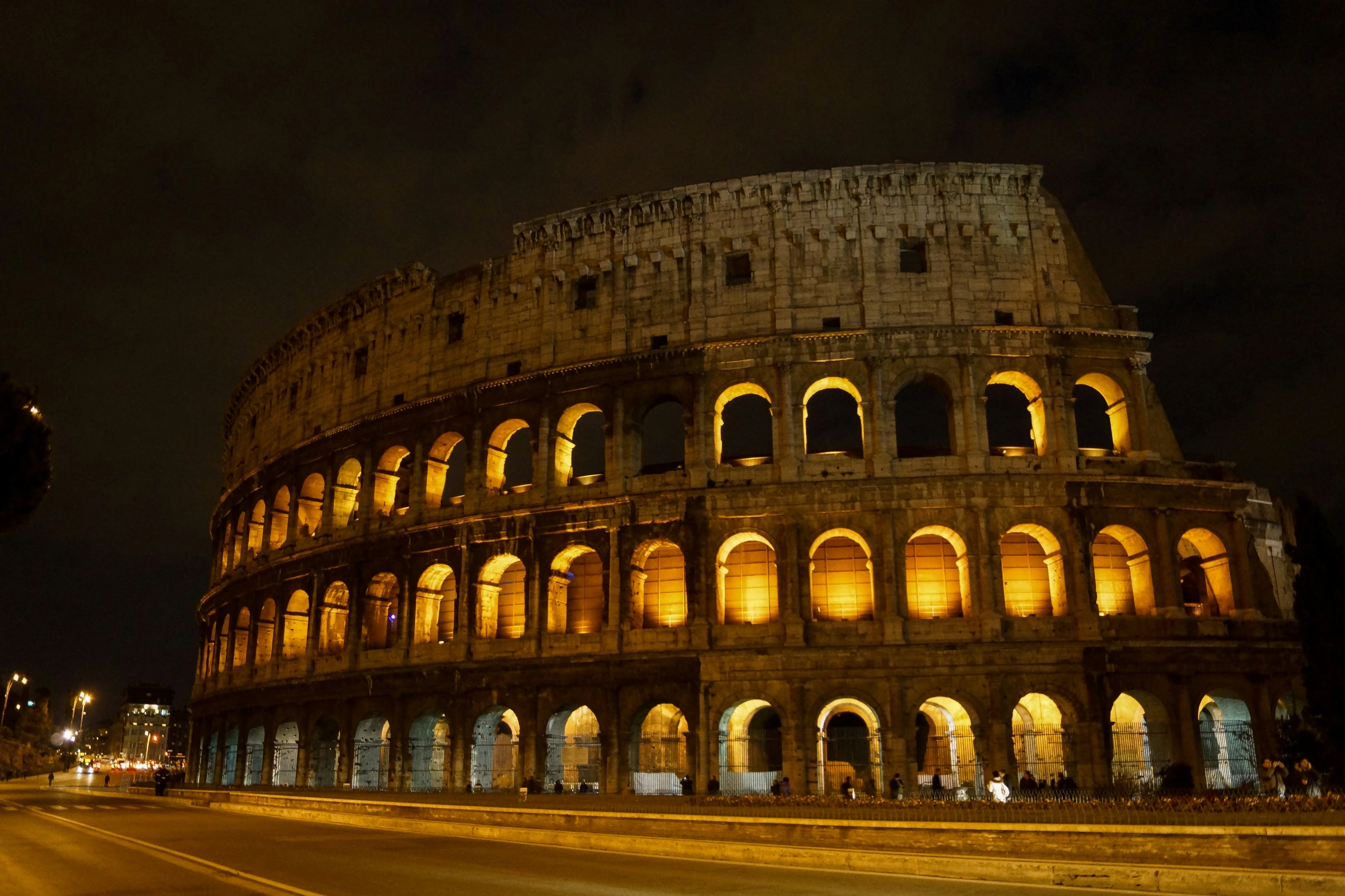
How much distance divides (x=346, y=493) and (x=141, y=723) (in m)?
160

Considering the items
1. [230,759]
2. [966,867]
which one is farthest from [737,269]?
[230,759]

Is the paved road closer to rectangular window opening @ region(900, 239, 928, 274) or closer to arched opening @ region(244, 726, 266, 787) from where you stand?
arched opening @ region(244, 726, 266, 787)

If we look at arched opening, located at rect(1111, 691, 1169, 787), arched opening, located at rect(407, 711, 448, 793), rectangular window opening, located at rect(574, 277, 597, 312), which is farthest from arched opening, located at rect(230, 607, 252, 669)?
arched opening, located at rect(1111, 691, 1169, 787)

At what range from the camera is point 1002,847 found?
11.8 metres

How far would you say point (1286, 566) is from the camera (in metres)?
27.2

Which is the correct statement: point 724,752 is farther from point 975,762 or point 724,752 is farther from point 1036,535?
point 1036,535

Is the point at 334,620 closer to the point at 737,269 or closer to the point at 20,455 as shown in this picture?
the point at 20,455

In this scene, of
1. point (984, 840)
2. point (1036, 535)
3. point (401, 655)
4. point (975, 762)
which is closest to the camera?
point (984, 840)

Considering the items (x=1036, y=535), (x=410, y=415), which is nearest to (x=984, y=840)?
(x=1036, y=535)

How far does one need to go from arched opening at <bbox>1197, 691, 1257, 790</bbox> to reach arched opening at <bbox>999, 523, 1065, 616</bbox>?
4.11 m

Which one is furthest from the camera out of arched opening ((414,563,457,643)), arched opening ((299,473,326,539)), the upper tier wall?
arched opening ((299,473,326,539))

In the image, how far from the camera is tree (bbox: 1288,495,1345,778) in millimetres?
19656

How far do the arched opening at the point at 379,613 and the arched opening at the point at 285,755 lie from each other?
4.10 metres

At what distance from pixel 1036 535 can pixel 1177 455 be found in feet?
16.6
